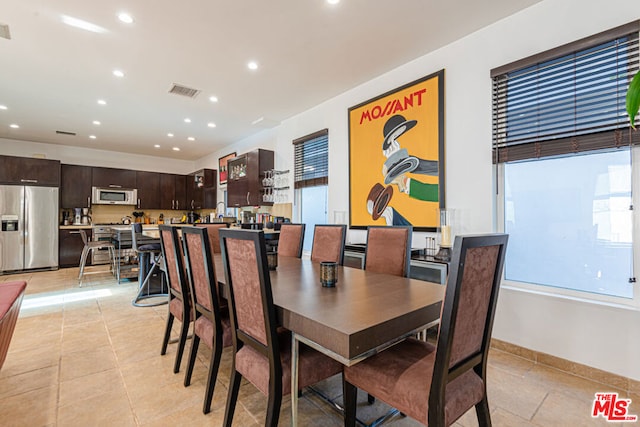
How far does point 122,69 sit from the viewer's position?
335 centimetres

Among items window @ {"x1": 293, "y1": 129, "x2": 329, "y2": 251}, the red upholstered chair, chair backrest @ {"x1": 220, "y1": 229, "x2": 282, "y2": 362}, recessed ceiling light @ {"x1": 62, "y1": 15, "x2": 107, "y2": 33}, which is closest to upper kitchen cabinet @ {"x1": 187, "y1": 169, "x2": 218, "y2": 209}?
window @ {"x1": 293, "y1": 129, "x2": 329, "y2": 251}

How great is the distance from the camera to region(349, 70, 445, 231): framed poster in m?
2.98

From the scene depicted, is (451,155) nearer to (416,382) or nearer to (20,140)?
(416,382)

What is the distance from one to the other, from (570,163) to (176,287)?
3.20m

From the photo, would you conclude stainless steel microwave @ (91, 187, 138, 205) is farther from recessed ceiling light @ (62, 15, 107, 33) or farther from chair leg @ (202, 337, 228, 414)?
chair leg @ (202, 337, 228, 414)

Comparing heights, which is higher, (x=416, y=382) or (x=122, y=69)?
(x=122, y=69)

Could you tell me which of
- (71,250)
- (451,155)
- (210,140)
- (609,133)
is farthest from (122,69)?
(71,250)

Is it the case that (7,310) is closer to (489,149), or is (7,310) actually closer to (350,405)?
(350,405)

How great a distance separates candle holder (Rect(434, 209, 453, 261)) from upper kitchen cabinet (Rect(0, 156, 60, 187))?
760 centimetres

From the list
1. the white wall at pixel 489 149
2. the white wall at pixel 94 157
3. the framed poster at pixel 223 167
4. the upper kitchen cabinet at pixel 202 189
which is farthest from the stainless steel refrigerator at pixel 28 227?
the white wall at pixel 489 149

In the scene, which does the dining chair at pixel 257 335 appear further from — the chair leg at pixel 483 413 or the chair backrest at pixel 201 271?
the chair leg at pixel 483 413

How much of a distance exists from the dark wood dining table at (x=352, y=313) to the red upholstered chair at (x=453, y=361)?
6.7 inches

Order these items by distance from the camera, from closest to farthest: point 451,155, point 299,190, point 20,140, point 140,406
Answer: point 140,406 < point 451,155 < point 299,190 < point 20,140

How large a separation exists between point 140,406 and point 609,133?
11.5ft
